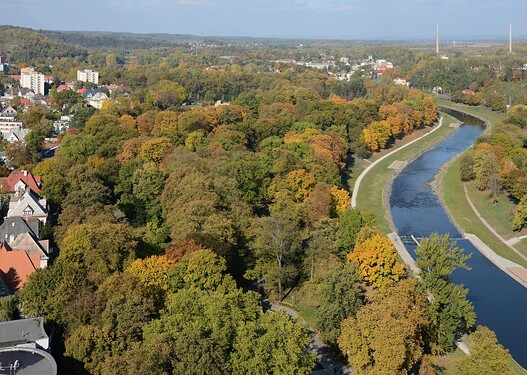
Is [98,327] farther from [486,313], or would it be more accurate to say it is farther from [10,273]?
[486,313]

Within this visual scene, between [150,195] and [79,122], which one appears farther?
[79,122]

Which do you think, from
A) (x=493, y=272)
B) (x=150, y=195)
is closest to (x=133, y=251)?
(x=150, y=195)

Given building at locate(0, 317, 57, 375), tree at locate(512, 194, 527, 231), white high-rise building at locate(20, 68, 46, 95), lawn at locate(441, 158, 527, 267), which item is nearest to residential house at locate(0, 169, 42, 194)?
building at locate(0, 317, 57, 375)

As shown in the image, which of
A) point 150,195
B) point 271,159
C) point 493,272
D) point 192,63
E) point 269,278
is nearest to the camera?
point 269,278

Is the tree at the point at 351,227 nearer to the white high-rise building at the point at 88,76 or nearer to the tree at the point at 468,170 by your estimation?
the tree at the point at 468,170

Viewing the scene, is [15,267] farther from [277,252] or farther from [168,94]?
[168,94]

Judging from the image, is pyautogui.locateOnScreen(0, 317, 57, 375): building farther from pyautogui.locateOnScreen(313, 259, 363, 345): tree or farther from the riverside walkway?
the riverside walkway

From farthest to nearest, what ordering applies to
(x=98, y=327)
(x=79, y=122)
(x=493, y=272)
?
(x=79, y=122) < (x=493, y=272) < (x=98, y=327)
